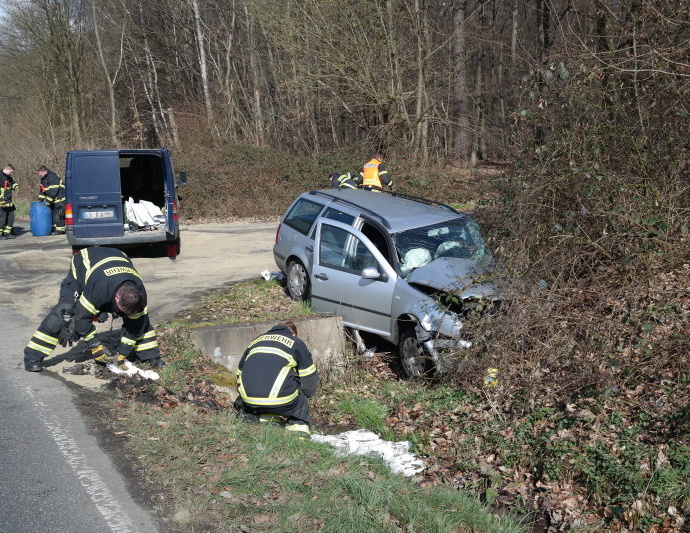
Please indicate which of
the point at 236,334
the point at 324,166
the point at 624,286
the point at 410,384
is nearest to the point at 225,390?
the point at 236,334

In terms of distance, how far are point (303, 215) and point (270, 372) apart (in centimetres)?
502

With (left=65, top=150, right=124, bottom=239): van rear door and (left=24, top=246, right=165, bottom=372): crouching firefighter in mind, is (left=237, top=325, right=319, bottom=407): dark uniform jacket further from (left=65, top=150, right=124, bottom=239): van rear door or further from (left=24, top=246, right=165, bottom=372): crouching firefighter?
(left=65, top=150, right=124, bottom=239): van rear door

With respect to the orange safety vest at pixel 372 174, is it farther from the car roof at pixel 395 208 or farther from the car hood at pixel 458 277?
the car hood at pixel 458 277

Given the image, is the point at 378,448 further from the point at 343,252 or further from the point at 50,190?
the point at 50,190

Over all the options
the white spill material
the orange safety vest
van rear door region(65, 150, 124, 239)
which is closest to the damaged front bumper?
the white spill material

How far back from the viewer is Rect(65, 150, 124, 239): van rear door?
13.9 metres

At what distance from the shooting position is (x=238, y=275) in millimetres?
13203

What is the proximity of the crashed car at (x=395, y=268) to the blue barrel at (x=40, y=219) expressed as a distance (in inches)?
385

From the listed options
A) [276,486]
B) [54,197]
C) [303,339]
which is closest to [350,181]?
[303,339]

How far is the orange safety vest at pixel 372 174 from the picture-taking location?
15492 millimetres

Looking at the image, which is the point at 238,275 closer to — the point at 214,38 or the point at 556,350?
the point at 556,350

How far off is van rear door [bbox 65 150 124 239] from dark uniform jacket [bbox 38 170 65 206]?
5.39 meters

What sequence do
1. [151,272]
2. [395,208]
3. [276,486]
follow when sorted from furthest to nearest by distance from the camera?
1. [151,272]
2. [395,208]
3. [276,486]

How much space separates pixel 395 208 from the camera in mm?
10172
